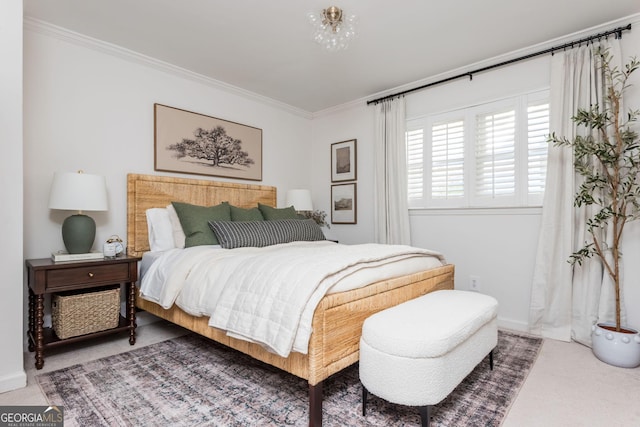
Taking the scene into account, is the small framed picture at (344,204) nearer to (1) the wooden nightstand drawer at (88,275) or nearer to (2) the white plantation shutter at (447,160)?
(2) the white plantation shutter at (447,160)

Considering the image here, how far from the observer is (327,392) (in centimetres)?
185

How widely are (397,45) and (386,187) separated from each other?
5.01 feet

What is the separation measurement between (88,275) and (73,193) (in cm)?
60

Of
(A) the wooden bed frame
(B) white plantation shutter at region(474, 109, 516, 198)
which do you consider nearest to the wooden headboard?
(A) the wooden bed frame

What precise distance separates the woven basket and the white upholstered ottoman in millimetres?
1978

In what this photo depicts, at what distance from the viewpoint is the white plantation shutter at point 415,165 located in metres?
3.71

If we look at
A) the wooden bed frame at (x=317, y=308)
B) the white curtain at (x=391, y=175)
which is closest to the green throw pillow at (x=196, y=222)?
the wooden bed frame at (x=317, y=308)

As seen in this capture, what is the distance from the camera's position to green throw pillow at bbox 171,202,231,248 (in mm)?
2831

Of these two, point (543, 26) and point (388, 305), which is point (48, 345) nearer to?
point (388, 305)

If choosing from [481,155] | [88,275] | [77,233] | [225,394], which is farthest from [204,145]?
[481,155]

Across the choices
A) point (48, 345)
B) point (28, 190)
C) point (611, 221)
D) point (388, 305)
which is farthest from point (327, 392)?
point (28, 190)

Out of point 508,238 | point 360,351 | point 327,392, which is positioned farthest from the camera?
point 508,238

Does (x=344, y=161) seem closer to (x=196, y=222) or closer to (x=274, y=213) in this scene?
(x=274, y=213)

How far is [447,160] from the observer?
351cm
